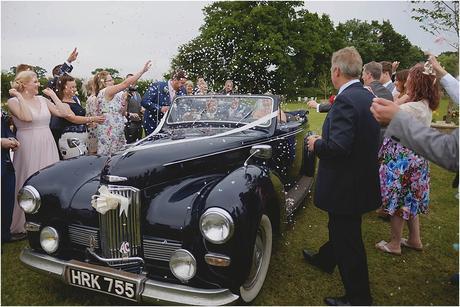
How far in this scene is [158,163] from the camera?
3.12m

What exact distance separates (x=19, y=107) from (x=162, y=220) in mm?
2845

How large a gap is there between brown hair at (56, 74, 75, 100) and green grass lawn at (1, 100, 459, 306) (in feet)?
7.61

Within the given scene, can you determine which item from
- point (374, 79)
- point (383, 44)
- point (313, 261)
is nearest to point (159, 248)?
point (313, 261)

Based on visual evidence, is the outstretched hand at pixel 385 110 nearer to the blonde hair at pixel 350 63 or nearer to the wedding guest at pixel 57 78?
the blonde hair at pixel 350 63

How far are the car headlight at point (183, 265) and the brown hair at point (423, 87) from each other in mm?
2980

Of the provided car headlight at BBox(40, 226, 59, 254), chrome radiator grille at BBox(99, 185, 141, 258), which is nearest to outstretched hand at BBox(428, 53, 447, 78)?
chrome radiator grille at BBox(99, 185, 141, 258)

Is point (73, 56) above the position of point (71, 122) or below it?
above

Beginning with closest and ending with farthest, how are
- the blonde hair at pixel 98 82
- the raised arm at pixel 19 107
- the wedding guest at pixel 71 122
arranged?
the raised arm at pixel 19 107
the wedding guest at pixel 71 122
the blonde hair at pixel 98 82

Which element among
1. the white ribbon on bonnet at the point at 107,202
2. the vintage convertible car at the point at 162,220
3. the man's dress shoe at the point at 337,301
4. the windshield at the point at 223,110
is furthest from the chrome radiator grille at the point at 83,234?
the man's dress shoe at the point at 337,301

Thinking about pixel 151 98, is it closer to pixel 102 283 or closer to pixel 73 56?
pixel 73 56

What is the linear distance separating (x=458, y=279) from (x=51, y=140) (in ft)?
17.0

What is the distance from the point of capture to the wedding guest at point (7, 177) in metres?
4.10

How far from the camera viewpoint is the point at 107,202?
9.42ft

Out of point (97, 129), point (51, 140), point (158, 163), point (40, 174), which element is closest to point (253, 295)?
point (158, 163)
